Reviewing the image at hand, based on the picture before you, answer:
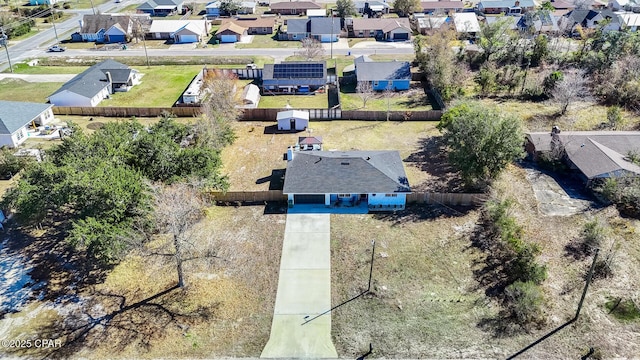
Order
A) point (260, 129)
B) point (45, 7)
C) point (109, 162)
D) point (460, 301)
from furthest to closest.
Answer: point (45, 7) → point (260, 129) → point (109, 162) → point (460, 301)

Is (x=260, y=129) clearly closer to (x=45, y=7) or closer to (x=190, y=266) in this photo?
(x=190, y=266)

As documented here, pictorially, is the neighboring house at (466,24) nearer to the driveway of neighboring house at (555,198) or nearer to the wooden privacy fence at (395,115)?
the wooden privacy fence at (395,115)

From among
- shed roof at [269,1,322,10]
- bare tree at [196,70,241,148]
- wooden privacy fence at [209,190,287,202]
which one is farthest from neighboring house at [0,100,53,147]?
shed roof at [269,1,322,10]

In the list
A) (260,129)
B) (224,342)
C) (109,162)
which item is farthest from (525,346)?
(260,129)

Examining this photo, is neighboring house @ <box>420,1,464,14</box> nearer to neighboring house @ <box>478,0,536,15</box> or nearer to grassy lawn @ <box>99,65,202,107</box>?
neighboring house @ <box>478,0,536,15</box>

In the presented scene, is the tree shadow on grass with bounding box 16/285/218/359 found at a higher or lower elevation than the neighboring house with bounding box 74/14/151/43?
lower

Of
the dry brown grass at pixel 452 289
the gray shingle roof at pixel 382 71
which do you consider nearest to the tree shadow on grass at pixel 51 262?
the dry brown grass at pixel 452 289

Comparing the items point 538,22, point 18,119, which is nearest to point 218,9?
point 18,119
